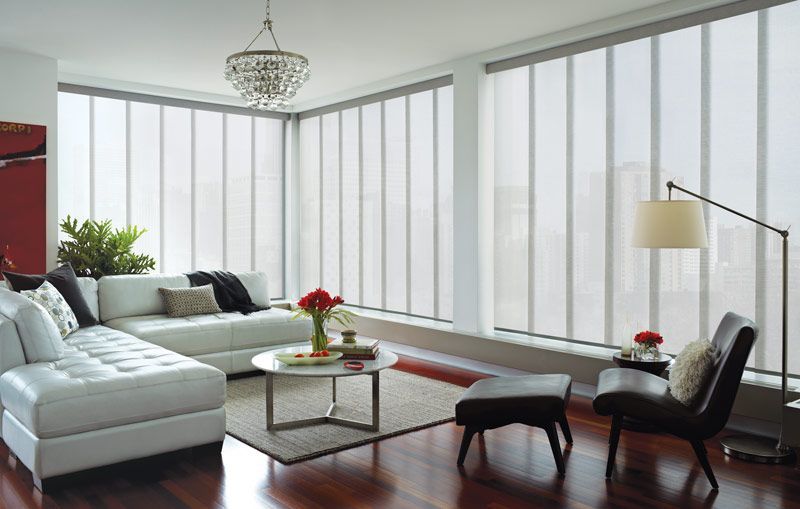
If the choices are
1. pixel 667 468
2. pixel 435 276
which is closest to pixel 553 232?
pixel 435 276

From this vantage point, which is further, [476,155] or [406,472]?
[476,155]

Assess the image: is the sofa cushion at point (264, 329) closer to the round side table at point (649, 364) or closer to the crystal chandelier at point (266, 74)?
the crystal chandelier at point (266, 74)

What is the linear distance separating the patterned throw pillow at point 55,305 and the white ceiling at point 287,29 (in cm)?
203

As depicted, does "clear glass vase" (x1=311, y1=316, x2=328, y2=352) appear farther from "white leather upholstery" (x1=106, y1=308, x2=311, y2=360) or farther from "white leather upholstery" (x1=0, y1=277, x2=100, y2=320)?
"white leather upholstery" (x1=0, y1=277, x2=100, y2=320)

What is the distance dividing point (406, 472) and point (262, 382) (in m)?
2.30

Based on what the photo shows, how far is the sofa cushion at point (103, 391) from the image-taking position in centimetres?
322

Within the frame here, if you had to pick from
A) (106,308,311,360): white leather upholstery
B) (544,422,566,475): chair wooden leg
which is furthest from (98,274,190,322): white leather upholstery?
(544,422,566,475): chair wooden leg

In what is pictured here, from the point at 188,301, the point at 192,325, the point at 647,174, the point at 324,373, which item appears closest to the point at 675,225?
the point at 647,174

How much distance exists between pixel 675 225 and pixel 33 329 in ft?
12.4

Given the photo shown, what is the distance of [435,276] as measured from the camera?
6875 millimetres

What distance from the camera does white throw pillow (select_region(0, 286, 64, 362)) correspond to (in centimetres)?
385

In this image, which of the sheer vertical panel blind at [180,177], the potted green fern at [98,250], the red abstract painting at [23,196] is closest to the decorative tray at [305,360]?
the potted green fern at [98,250]

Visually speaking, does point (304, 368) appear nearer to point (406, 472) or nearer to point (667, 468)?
point (406, 472)

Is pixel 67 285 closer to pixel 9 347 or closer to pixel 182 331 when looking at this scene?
pixel 182 331
